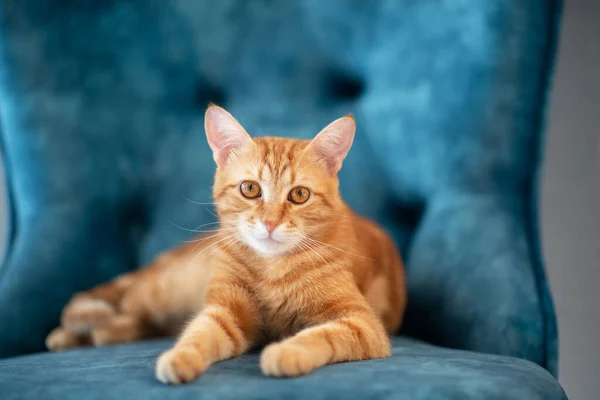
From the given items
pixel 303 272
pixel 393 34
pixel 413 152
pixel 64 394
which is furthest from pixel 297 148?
pixel 64 394

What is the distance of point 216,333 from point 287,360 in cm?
24

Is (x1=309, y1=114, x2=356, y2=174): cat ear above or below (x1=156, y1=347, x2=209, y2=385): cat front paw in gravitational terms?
above

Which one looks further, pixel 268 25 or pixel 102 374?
pixel 268 25

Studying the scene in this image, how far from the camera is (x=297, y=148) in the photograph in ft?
4.47

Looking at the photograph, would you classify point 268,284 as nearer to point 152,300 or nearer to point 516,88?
point 152,300

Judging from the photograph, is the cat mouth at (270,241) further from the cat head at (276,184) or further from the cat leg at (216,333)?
the cat leg at (216,333)

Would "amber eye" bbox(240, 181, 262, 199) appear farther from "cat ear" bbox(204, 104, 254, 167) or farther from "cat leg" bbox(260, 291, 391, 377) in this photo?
"cat leg" bbox(260, 291, 391, 377)

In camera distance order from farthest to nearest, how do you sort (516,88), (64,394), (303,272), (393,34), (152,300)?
(393,34) < (152,300) < (516,88) < (303,272) < (64,394)

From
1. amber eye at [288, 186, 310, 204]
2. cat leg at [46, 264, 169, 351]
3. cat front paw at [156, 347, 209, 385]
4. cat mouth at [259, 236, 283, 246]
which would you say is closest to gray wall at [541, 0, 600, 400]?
amber eye at [288, 186, 310, 204]

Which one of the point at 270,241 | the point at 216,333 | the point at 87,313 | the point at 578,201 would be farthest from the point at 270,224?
the point at 578,201

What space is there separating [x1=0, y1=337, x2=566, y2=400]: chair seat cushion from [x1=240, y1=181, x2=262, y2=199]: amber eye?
0.35 meters

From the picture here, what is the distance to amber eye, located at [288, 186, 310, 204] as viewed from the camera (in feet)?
4.26

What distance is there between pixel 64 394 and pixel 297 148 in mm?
695

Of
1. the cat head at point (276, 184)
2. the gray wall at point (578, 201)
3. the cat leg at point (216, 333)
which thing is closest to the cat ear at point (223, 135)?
the cat head at point (276, 184)
